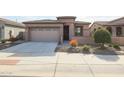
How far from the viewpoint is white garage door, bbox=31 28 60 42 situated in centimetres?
2836

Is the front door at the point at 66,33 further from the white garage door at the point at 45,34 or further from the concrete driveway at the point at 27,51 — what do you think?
the concrete driveway at the point at 27,51

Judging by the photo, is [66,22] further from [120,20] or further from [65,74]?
[65,74]

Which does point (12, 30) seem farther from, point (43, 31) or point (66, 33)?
point (66, 33)

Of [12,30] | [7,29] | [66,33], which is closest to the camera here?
[7,29]

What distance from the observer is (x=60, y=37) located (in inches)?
1101

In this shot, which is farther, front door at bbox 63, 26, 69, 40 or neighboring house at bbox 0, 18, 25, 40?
front door at bbox 63, 26, 69, 40

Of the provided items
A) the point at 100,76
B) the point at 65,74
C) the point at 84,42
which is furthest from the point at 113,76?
the point at 84,42

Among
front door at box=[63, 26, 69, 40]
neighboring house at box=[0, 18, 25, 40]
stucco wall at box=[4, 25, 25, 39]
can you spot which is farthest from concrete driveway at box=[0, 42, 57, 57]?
front door at box=[63, 26, 69, 40]

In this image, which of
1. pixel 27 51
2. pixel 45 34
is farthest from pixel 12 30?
pixel 27 51

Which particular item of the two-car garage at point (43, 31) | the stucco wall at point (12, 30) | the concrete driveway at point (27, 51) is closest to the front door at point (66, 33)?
the two-car garage at point (43, 31)

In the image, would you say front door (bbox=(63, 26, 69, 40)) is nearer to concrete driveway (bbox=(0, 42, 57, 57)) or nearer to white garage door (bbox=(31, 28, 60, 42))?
white garage door (bbox=(31, 28, 60, 42))

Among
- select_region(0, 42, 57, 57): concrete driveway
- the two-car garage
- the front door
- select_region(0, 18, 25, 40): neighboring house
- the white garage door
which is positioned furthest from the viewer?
the front door

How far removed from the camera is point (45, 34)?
28.5 meters

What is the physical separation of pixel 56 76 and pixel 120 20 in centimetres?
2885
